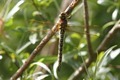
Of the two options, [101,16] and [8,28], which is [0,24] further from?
[101,16]

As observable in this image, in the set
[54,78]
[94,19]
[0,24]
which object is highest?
[94,19]

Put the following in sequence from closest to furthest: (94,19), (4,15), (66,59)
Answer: (4,15)
(66,59)
(94,19)

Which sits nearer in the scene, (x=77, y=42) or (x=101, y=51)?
(x=101, y=51)

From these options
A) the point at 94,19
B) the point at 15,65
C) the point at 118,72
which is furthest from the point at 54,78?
the point at 94,19

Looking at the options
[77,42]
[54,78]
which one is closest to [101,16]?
[77,42]

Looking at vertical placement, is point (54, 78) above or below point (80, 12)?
below

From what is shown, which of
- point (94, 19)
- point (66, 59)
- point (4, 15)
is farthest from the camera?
point (94, 19)

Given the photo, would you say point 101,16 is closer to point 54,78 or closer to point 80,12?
point 80,12

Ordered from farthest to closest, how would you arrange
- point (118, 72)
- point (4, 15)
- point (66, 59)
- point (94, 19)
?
point (94, 19), point (118, 72), point (66, 59), point (4, 15)

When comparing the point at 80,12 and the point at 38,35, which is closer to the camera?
the point at 38,35
